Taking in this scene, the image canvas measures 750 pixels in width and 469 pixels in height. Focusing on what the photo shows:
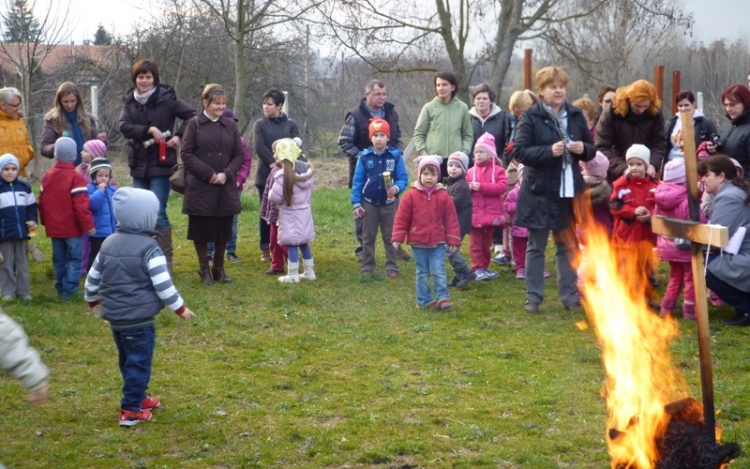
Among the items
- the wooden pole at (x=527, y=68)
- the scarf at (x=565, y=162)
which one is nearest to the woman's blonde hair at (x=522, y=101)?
the scarf at (x=565, y=162)

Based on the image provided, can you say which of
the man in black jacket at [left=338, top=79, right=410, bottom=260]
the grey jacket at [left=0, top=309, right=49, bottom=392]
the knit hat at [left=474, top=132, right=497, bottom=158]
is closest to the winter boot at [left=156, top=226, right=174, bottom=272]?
the man in black jacket at [left=338, top=79, right=410, bottom=260]

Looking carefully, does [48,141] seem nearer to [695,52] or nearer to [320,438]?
[320,438]

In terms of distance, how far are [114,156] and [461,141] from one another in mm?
16366

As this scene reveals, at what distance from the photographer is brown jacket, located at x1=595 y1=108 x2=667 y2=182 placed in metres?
9.15

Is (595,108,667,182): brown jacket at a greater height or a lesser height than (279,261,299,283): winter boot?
greater

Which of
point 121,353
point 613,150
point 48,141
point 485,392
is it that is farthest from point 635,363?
point 48,141

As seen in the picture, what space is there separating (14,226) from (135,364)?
3.84 metres

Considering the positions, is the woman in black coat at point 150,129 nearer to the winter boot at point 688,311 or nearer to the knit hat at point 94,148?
the knit hat at point 94,148

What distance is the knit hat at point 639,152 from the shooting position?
8.58 metres

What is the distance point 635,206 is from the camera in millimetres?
8680

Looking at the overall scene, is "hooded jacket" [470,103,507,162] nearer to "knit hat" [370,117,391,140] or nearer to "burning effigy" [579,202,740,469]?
"knit hat" [370,117,391,140]

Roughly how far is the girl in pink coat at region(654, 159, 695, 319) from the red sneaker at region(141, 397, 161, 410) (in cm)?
492

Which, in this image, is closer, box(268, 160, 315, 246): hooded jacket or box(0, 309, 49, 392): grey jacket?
box(0, 309, 49, 392): grey jacket

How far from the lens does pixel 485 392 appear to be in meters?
6.32
